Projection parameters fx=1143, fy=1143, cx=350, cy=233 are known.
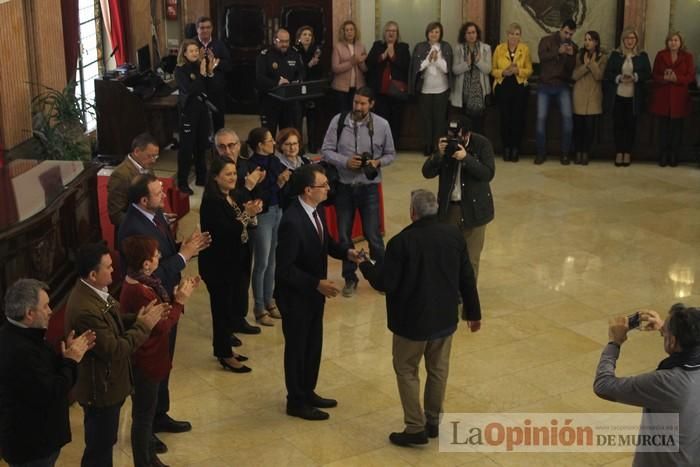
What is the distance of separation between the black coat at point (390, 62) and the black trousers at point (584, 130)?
218 centimetres

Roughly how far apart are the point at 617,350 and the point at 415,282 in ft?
5.43

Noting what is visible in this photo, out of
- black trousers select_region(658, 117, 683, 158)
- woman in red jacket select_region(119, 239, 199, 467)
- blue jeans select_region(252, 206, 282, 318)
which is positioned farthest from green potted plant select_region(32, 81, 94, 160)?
black trousers select_region(658, 117, 683, 158)

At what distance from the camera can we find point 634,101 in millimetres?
13680

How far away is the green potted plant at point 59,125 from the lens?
36.1 feet

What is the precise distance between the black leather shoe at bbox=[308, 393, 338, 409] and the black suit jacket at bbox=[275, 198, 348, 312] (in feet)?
2.20

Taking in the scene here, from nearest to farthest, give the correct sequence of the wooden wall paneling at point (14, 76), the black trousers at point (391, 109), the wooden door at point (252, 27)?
the wooden wall paneling at point (14, 76) < the black trousers at point (391, 109) < the wooden door at point (252, 27)

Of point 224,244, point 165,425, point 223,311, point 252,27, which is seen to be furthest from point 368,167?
point 252,27

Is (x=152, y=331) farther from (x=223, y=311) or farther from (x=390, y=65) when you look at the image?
(x=390, y=65)

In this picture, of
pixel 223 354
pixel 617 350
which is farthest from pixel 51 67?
pixel 617 350

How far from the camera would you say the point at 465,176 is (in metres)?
8.72

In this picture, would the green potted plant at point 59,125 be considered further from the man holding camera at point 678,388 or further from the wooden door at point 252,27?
the man holding camera at point 678,388

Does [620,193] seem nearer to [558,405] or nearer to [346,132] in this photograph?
[346,132]

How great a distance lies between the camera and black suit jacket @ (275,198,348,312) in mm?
7027

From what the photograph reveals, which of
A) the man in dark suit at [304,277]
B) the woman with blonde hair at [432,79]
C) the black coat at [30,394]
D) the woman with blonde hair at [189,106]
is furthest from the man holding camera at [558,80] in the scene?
the black coat at [30,394]
